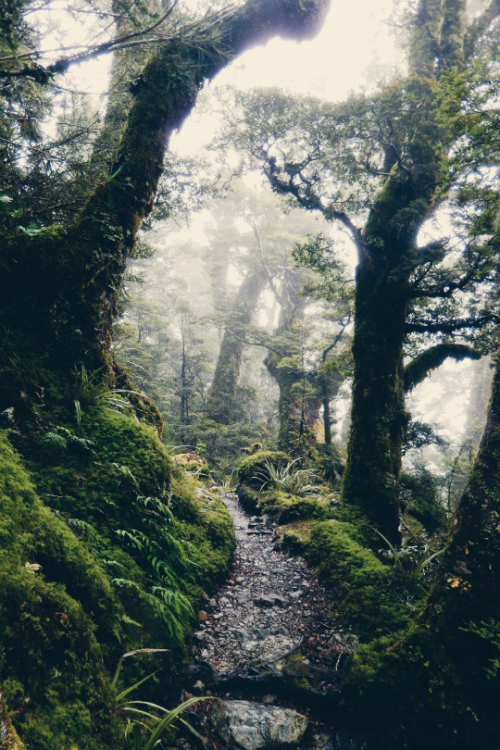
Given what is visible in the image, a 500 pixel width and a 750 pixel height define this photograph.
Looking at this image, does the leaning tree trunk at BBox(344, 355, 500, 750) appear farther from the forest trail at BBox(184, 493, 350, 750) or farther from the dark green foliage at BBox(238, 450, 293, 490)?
the dark green foliage at BBox(238, 450, 293, 490)

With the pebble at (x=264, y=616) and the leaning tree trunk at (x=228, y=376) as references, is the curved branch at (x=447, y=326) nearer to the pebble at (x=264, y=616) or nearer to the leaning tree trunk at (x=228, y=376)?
the pebble at (x=264, y=616)

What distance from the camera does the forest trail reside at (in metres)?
2.67

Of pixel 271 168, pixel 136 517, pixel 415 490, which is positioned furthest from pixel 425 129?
pixel 136 517

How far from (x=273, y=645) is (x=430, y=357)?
6363mm

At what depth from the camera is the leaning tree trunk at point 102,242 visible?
3545 mm

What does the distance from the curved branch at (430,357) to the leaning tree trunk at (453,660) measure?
4.62 meters

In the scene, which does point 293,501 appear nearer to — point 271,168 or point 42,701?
point 42,701

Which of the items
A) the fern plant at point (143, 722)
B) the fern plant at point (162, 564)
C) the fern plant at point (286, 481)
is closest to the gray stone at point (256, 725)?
the fern plant at point (143, 722)

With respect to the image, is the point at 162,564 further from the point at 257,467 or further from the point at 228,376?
the point at 228,376

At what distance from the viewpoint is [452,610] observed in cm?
253

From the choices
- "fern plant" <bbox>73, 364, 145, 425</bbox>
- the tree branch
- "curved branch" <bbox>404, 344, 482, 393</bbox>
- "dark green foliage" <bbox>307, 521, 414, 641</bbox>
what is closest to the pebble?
"dark green foliage" <bbox>307, 521, 414, 641</bbox>

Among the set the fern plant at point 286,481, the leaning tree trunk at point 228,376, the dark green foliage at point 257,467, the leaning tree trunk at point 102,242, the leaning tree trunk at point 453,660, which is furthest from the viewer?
the leaning tree trunk at point 228,376

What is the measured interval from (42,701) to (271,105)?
504 inches

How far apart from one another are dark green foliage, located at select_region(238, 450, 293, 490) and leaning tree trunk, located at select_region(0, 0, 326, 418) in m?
5.42
